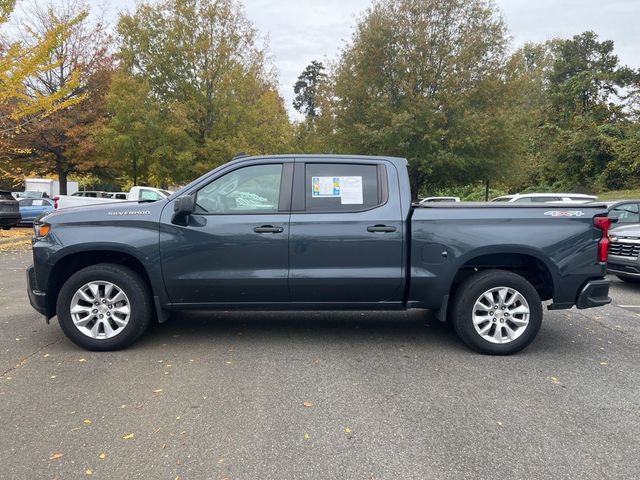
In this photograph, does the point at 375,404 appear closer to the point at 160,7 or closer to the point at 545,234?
the point at 545,234

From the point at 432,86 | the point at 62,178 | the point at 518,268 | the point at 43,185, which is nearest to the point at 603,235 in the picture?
the point at 518,268

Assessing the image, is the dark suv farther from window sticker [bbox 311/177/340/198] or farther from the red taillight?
the red taillight

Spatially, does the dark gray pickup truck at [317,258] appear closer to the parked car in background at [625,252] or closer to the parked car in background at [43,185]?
the parked car in background at [625,252]

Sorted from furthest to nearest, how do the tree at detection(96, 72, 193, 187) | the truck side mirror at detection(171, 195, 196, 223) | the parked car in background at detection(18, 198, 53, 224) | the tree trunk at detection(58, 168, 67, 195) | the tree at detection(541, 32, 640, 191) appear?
the tree at detection(541, 32, 640, 191) → the tree trunk at detection(58, 168, 67, 195) → the parked car in background at detection(18, 198, 53, 224) → the tree at detection(96, 72, 193, 187) → the truck side mirror at detection(171, 195, 196, 223)

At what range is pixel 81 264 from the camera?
5.12 meters

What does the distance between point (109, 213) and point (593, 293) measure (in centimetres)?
477

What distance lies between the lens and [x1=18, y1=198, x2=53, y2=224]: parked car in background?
834 inches

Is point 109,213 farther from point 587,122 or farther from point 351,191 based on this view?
point 587,122

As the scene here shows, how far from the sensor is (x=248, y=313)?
6.52m

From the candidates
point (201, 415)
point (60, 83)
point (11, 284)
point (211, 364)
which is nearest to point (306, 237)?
point (211, 364)

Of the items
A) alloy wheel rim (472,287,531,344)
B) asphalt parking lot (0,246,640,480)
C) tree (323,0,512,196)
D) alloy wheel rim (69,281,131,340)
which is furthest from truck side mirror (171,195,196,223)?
tree (323,0,512,196)

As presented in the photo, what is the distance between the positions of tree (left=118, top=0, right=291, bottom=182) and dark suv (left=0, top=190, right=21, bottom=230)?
5.69 m

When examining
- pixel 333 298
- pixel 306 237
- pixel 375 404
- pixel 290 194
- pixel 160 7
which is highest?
pixel 160 7

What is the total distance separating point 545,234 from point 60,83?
2414 centimetres
